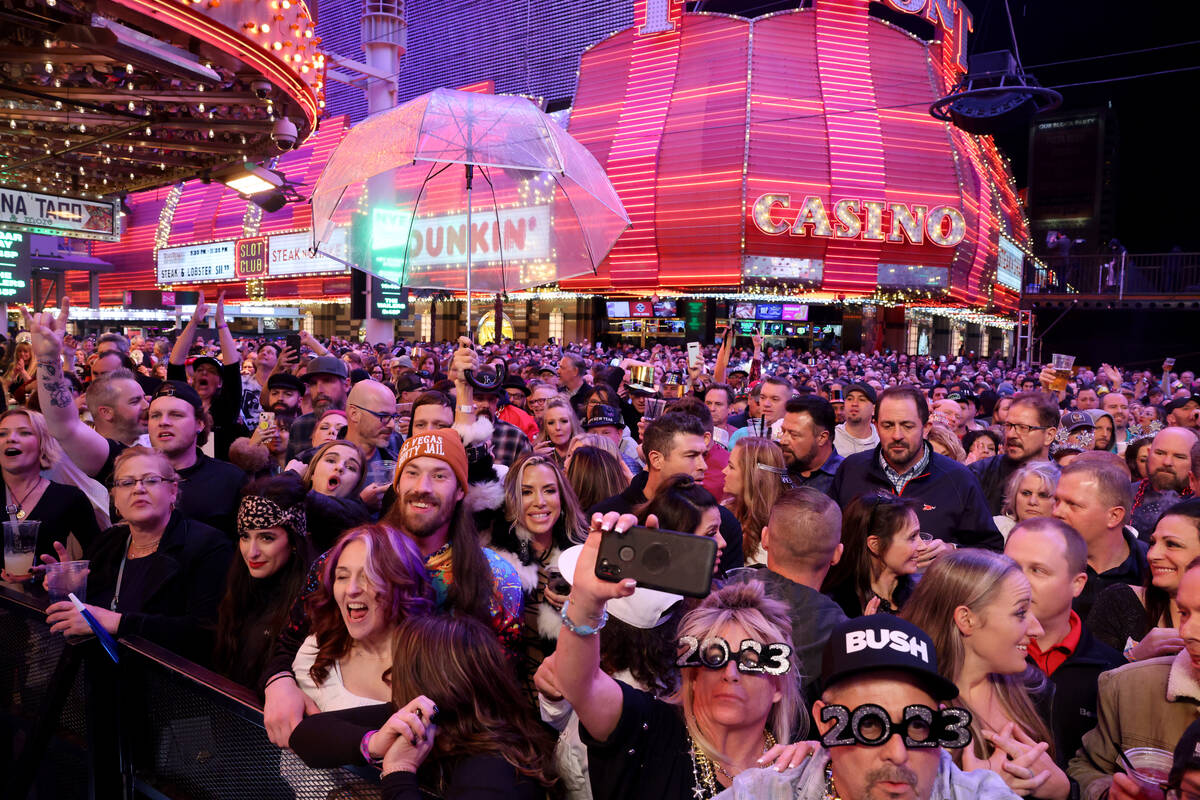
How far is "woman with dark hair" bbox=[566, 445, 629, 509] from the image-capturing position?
4.62 m

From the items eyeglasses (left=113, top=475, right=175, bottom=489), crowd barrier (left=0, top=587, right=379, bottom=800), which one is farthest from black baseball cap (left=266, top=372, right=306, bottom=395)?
crowd barrier (left=0, top=587, right=379, bottom=800)

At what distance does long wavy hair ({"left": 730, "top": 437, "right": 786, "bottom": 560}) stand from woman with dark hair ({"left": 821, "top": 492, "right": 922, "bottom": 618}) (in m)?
0.71

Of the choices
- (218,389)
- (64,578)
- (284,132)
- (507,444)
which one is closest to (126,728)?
(64,578)

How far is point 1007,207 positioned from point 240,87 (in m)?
36.4

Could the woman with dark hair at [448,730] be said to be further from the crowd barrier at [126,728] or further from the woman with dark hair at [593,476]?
the woman with dark hair at [593,476]

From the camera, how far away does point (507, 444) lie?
577 centimetres

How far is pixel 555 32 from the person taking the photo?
3384cm

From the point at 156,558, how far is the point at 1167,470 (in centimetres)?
584

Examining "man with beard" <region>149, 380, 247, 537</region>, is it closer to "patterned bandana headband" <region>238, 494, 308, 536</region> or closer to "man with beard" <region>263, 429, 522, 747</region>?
"patterned bandana headband" <region>238, 494, 308, 536</region>

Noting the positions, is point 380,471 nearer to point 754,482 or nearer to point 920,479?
point 754,482

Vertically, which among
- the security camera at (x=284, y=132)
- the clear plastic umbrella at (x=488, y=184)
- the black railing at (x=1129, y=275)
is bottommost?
the clear plastic umbrella at (x=488, y=184)

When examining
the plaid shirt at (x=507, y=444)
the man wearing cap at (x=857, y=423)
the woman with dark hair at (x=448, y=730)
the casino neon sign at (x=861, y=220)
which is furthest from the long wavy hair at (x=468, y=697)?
the casino neon sign at (x=861, y=220)

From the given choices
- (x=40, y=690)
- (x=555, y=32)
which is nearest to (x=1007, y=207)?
(x=555, y=32)

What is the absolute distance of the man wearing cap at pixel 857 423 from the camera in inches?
253
